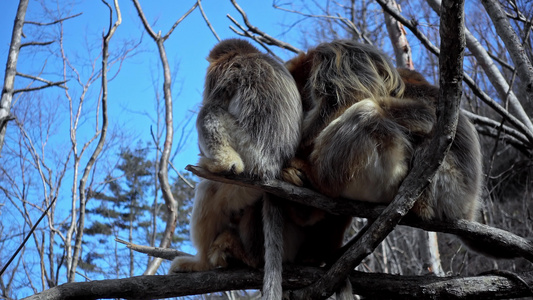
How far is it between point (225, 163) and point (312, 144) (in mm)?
843

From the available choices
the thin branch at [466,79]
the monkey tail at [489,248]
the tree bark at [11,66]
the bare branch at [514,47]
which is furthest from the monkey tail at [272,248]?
the tree bark at [11,66]

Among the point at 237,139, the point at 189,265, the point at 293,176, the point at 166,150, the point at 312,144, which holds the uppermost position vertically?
the point at 166,150

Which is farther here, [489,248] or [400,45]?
[400,45]

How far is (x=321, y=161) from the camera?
158 inches

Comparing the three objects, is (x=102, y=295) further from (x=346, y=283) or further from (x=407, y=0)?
(x=407, y=0)

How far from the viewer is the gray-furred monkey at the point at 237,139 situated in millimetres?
4125

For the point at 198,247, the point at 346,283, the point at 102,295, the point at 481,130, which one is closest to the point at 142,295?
the point at 102,295

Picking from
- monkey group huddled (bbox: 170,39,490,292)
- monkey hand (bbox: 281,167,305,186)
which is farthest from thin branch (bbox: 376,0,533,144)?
monkey hand (bbox: 281,167,305,186)

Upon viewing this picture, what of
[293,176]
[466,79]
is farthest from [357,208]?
[466,79]

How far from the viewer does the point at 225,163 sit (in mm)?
3965

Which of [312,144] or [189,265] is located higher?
[312,144]

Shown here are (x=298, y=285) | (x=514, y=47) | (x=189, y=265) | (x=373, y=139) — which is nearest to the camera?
(x=373, y=139)

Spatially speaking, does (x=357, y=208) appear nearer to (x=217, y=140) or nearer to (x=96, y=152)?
(x=217, y=140)

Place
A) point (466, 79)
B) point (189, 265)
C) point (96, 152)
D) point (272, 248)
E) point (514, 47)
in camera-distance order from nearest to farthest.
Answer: point (272, 248)
point (189, 265)
point (514, 47)
point (466, 79)
point (96, 152)
